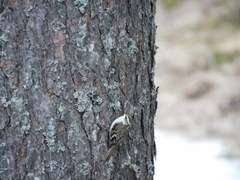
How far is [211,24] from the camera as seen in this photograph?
1073 cm

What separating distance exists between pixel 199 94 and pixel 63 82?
594 centimetres

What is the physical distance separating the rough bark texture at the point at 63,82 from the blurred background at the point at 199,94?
3817 mm

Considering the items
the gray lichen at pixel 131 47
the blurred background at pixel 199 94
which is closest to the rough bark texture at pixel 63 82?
the gray lichen at pixel 131 47

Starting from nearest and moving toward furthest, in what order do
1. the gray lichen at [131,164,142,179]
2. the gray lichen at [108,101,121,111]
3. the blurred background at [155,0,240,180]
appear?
1. the gray lichen at [108,101,121,111]
2. the gray lichen at [131,164,142,179]
3. the blurred background at [155,0,240,180]

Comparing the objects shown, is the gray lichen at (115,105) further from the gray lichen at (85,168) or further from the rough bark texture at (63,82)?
the gray lichen at (85,168)

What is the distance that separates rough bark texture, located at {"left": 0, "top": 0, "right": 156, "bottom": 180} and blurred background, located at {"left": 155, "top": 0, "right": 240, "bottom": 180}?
150 inches

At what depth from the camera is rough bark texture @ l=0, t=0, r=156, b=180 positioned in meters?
2.08

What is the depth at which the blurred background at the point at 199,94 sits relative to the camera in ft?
20.5

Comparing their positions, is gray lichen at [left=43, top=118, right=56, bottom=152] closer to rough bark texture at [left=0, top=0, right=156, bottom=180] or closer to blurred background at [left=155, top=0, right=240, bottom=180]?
rough bark texture at [left=0, top=0, right=156, bottom=180]

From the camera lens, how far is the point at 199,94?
791cm

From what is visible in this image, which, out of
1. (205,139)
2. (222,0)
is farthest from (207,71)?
(222,0)

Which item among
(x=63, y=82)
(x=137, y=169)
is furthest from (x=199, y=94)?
(x=63, y=82)

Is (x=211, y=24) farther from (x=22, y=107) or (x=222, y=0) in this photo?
(x=22, y=107)

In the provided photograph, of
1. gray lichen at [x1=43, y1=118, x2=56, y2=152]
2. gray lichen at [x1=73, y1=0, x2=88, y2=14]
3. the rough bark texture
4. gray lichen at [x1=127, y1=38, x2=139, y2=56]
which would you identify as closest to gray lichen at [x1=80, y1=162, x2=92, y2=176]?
the rough bark texture
